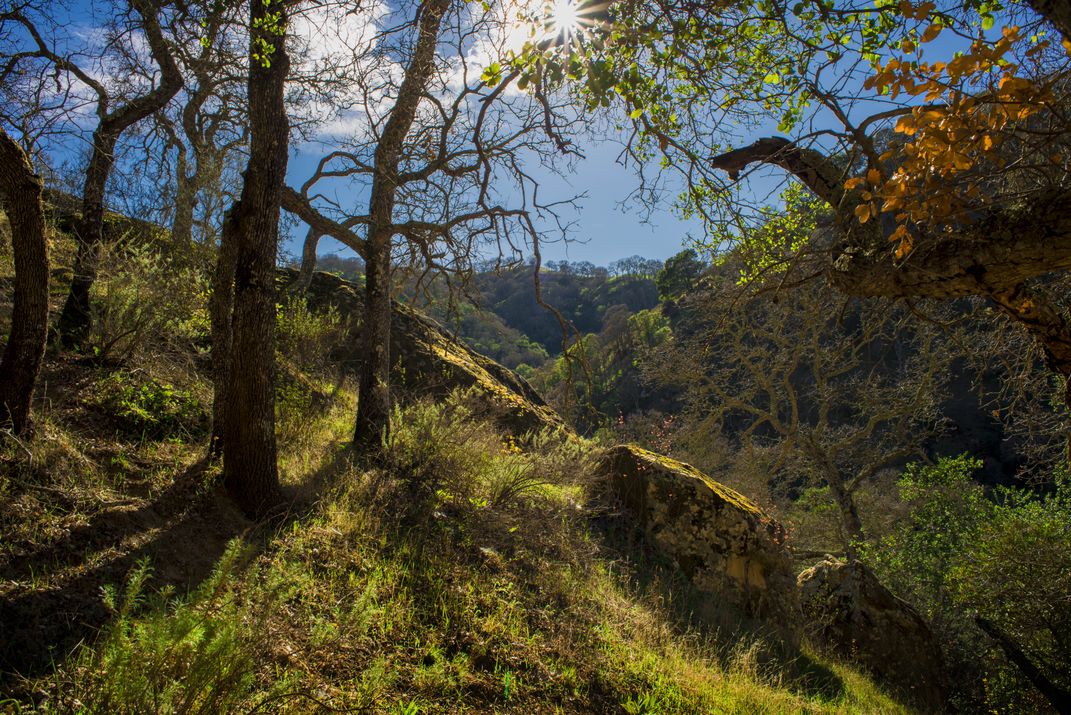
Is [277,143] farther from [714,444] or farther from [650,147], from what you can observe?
[714,444]

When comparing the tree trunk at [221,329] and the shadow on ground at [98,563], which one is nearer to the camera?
the shadow on ground at [98,563]

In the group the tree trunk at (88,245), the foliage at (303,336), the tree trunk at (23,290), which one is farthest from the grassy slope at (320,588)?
the foliage at (303,336)

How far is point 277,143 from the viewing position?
4.17m

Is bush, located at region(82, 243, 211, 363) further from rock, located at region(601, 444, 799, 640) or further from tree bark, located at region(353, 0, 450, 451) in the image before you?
rock, located at region(601, 444, 799, 640)

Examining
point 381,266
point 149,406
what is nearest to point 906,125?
point 381,266

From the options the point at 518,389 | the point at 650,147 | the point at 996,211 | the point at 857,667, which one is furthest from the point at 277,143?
the point at 857,667

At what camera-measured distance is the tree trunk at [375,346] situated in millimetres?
6207

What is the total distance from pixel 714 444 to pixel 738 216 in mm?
14243

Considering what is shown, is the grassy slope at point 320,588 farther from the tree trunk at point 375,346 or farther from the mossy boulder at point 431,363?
the mossy boulder at point 431,363

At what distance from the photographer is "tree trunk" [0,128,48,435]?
3369 millimetres

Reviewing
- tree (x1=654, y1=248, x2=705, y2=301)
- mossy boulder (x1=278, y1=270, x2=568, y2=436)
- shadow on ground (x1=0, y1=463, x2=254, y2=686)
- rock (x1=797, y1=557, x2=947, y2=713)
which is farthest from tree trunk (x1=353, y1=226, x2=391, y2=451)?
tree (x1=654, y1=248, x2=705, y2=301)

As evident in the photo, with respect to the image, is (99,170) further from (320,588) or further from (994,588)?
(994,588)

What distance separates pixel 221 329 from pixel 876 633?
8.81 meters

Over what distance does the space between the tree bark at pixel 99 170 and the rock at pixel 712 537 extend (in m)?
6.47
